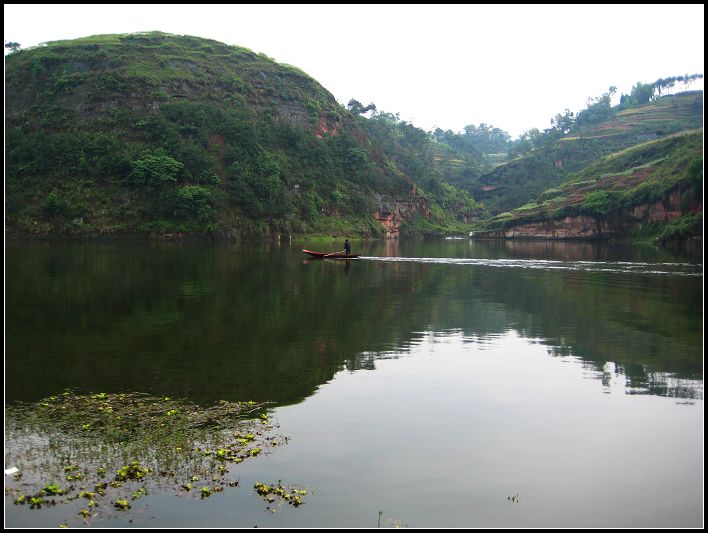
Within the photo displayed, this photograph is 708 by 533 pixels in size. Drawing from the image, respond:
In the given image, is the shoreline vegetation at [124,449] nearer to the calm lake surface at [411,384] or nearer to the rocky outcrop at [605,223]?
the calm lake surface at [411,384]

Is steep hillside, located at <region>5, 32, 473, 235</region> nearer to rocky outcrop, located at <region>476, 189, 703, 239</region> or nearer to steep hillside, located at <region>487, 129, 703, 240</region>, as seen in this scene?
rocky outcrop, located at <region>476, 189, 703, 239</region>

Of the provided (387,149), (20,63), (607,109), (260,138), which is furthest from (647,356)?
(607,109)

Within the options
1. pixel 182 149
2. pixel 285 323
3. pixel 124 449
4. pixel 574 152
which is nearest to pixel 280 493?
pixel 124 449

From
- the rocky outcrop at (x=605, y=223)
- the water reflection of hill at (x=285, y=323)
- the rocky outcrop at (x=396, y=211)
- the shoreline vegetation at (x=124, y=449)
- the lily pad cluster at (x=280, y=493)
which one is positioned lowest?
the lily pad cluster at (x=280, y=493)

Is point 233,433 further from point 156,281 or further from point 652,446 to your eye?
A: point 156,281

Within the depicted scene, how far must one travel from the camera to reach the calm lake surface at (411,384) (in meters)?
8.64

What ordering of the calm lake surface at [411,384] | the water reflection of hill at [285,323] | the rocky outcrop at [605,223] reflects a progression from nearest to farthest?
the calm lake surface at [411,384] < the water reflection of hill at [285,323] < the rocky outcrop at [605,223]

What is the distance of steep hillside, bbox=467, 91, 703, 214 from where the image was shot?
15838 cm

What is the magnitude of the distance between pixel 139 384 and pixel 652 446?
1034cm

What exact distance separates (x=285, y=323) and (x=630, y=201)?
Answer: 86.7 m

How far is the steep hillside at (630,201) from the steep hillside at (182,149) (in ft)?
85.1

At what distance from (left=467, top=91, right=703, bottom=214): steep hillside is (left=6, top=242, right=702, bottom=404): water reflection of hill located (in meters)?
127

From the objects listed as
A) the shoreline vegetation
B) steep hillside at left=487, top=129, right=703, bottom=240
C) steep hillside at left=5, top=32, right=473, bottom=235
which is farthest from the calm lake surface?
steep hillside at left=487, top=129, right=703, bottom=240

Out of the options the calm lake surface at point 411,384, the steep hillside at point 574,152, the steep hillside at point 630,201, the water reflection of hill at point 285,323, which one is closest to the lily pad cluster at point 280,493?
the calm lake surface at point 411,384
